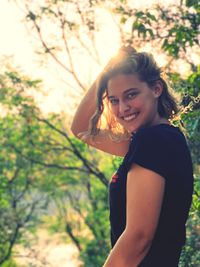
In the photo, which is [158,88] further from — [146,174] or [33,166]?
[33,166]

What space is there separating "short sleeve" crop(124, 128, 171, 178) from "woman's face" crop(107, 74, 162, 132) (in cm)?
25

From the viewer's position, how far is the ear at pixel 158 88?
6.05ft

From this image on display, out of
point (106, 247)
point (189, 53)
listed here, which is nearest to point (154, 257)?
point (189, 53)

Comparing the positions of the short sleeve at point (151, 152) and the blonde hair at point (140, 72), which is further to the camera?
the blonde hair at point (140, 72)

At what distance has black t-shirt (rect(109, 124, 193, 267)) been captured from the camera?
140 centimetres

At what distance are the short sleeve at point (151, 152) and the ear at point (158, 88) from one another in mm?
405

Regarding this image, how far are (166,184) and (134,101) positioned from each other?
0.49 meters

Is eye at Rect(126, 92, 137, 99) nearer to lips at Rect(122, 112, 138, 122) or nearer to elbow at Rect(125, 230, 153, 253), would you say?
lips at Rect(122, 112, 138, 122)

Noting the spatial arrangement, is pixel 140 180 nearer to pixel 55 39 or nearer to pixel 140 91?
pixel 140 91

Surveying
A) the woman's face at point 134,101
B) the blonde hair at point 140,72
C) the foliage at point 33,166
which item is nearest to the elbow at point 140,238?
the woman's face at point 134,101

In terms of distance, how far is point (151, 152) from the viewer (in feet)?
4.60

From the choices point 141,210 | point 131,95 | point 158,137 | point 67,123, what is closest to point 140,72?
point 131,95

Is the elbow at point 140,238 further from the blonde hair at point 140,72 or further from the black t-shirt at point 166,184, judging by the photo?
the blonde hair at point 140,72

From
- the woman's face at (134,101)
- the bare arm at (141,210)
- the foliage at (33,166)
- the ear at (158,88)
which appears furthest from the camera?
the foliage at (33,166)
